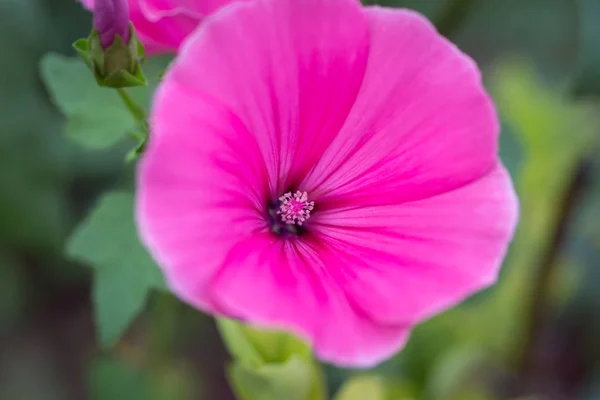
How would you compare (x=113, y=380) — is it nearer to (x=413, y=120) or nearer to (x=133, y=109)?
(x=133, y=109)

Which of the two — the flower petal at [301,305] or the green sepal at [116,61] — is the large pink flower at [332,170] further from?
the green sepal at [116,61]

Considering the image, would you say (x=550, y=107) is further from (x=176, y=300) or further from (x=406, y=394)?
(x=176, y=300)

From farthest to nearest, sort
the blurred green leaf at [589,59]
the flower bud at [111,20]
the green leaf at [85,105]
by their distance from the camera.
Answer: the blurred green leaf at [589,59] < the green leaf at [85,105] < the flower bud at [111,20]

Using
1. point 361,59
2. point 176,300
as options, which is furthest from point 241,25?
point 176,300

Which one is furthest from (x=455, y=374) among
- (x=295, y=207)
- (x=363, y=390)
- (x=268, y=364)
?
(x=295, y=207)

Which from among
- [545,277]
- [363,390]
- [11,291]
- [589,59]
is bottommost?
[11,291]

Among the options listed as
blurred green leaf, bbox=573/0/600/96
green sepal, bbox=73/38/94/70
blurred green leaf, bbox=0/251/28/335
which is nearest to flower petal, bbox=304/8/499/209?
green sepal, bbox=73/38/94/70

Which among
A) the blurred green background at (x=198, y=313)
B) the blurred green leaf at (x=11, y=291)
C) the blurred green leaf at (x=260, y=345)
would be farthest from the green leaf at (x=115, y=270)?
the blurred green leaf at (x=11, y=291)
